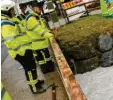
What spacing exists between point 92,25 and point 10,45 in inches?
114

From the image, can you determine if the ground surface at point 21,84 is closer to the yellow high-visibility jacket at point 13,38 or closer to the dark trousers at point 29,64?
the dark trousers at point 29,64

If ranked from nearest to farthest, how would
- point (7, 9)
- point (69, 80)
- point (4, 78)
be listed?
point (69, 80)
point (7, 9)
point (4, 78)

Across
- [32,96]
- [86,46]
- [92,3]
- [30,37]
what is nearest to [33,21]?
[30,37]

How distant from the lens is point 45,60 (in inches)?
224

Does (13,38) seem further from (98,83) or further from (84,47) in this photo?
(84,47)

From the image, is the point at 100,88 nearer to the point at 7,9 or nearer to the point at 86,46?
A: the point at 86,46

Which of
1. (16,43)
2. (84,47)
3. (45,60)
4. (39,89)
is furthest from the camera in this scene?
(84,47)

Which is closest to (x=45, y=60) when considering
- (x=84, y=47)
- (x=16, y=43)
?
(x=84, y=47)

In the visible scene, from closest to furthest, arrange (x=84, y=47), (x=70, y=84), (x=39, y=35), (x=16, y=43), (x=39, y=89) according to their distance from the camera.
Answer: (x=70, y=84) → (x=16, y=43) → (x=39, y=89) → (x=39, y=35) → (x=84, y=47)

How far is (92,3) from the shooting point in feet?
38.2

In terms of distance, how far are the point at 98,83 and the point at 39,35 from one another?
141 centimetres

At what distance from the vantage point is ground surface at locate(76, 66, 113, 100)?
4750 mm

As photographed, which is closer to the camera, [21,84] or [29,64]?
[29,64]

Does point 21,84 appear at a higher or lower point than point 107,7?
lower
